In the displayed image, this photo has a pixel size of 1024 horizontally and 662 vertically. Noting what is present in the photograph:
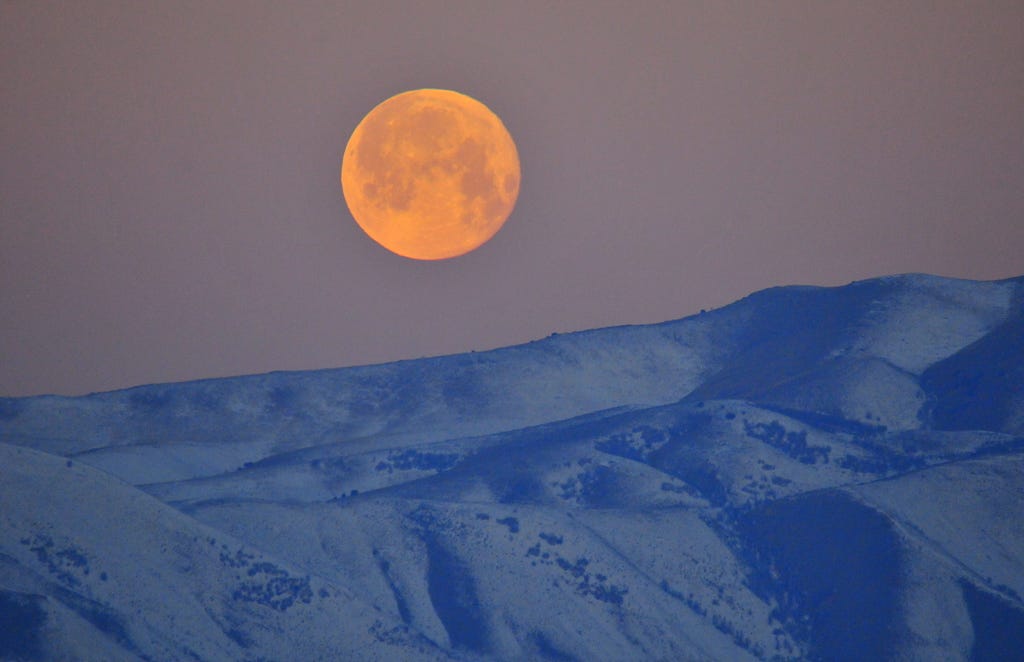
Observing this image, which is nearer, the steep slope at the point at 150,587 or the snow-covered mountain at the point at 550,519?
the steep slope at the point at 150,587

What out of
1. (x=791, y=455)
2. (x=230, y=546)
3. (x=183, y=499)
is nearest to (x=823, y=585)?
(x=791, y=455)

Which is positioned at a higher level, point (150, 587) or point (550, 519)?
point (550, 519)

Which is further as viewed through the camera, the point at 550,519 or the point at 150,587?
the point at 550,519

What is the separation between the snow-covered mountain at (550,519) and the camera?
210ft

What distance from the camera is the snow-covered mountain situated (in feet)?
210

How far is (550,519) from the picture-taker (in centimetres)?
7462

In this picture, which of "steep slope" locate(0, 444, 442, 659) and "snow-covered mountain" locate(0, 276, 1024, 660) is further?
"snow-covered mountain" locate(0, 276, 1024, 660)

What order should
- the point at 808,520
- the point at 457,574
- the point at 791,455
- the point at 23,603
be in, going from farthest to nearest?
the point at 791,455 < the point at 808,520 < the point at 457,574 < the point at 23,603

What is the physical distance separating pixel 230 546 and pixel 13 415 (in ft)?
154

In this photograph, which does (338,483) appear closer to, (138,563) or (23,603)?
(138,563)

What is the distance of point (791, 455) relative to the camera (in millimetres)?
86438

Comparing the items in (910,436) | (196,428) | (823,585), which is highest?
(196,428)

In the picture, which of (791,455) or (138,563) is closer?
(138,563)

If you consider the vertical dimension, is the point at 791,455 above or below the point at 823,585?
above
